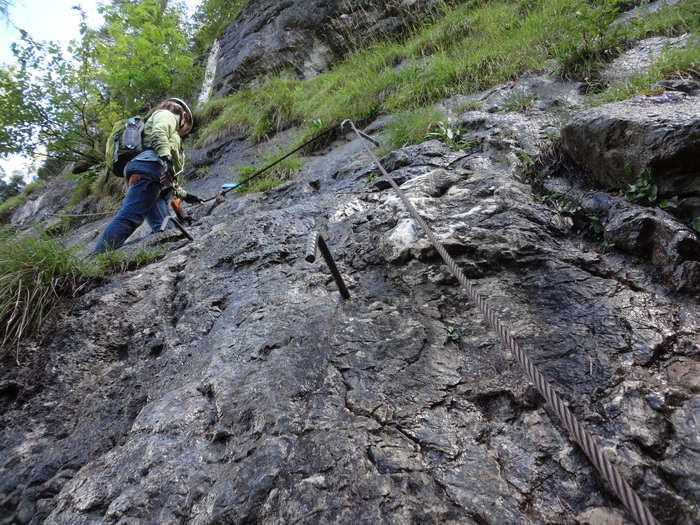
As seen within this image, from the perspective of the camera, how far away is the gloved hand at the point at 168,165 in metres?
3.70

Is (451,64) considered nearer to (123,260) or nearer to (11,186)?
(123,260)

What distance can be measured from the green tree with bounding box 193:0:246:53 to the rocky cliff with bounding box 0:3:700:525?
10193 mm

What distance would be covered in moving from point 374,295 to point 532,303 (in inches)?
32.4

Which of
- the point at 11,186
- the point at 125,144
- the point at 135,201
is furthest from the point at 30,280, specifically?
the point at 11,186

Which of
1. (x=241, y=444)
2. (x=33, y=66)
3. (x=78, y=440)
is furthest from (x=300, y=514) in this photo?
(x=33, y=66)

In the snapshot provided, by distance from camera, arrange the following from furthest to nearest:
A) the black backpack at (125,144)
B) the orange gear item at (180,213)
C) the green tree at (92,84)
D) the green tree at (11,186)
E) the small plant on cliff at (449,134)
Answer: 1. the green tree at (11,186)
2. the green tree at (92,84)
3. the orange gear item at (180,213)
4. the black backpack at (125,144)
5. the small plant on cliff at (449,134)

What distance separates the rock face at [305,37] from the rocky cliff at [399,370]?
5.74 metres

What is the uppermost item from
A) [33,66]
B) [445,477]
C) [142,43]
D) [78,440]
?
A: [33,66]

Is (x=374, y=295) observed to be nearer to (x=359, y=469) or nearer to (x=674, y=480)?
(x=359, y=469)

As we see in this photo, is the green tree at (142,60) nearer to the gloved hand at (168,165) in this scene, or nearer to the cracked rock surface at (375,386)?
the gloved hand at (168,165)

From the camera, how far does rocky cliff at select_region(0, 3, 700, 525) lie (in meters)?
1.17

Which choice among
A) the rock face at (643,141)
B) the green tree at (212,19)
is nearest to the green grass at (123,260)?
the rock face at (643,141)

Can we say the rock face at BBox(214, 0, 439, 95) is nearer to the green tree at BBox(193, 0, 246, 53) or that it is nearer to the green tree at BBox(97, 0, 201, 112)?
the green tree at BBox(97, 0, 201, 112)

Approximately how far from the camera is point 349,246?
259cm
